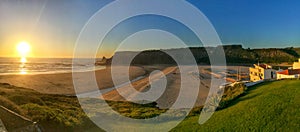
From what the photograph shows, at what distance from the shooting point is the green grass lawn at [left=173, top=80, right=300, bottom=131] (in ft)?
33.3

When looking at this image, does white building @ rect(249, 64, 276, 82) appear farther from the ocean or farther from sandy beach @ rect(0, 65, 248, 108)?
the ocean

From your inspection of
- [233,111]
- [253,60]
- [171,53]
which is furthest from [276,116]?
[171,53]

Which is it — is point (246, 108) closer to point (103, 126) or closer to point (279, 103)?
point (279, 103)

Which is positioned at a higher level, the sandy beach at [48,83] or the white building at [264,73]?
the white building at [264,73]

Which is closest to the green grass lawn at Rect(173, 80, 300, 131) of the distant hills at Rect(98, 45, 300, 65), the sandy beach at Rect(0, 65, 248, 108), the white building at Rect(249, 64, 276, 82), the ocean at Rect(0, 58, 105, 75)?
the sandy beach at Rect(0, 65, 248, 108)

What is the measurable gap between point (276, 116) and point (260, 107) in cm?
124

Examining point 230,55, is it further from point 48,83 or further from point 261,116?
point 261,116

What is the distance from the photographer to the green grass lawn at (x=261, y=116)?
1016 centimetres

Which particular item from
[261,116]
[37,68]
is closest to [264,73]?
[261,116]

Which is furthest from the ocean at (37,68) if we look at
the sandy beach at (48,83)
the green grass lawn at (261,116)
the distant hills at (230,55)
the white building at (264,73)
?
the green grass lawn at (261,116)

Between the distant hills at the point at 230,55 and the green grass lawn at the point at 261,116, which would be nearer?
the green grass lawn at the point at 261,116

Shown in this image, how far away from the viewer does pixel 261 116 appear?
10984 mm

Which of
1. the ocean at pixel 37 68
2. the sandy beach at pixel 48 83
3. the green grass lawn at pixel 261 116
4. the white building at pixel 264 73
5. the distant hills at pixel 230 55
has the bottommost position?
the green grass lawn at pixel 261 116

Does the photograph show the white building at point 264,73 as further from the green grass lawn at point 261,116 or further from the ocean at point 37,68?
the ocean at point 37,68
